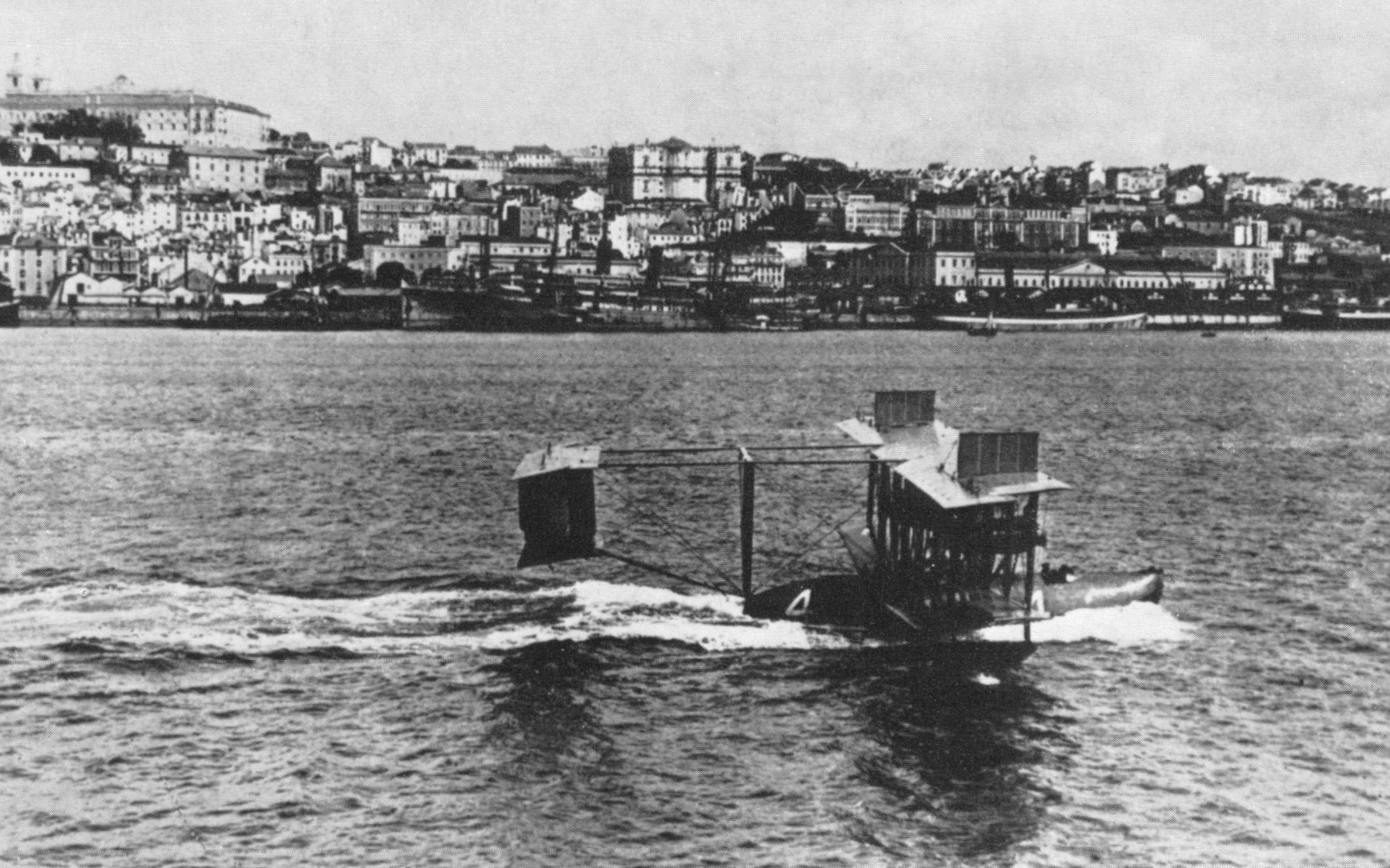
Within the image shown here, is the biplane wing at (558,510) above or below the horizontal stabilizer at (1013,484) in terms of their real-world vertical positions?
below

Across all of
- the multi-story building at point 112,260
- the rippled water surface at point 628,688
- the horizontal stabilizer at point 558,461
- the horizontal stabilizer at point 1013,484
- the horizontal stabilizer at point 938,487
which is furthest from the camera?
the multi-story building at point 112,260

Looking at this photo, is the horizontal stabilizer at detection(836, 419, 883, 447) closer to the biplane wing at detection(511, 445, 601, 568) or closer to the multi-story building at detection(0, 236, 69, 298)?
the biplane wing at detection(511, 445, 601, 568)

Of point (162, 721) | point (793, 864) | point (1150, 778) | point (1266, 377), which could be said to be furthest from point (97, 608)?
point (1266, 377)

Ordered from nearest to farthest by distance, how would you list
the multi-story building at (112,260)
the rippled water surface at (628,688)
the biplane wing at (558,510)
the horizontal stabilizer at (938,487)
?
the rippled water surface at (628,688), the horizontal stabilizer at (938,487), the biplane wing at (558,510), the multi-story building at (112,260)

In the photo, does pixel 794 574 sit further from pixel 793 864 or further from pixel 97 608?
pixel 793 864

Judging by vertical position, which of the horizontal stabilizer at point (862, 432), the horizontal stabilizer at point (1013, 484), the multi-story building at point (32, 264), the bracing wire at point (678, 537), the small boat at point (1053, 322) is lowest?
the bracing wire at point (678, 537)

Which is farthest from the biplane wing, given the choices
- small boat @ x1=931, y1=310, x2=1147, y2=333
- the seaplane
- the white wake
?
small boat @ x1=931, y1=310, x2=1147, y2=333

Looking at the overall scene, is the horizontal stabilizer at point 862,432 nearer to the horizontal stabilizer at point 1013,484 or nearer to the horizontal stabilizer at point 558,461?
the horizontal stabilizer at point 1013,484

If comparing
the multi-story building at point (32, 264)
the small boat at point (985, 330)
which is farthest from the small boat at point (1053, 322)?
the multi-story building at point (32, 264)
